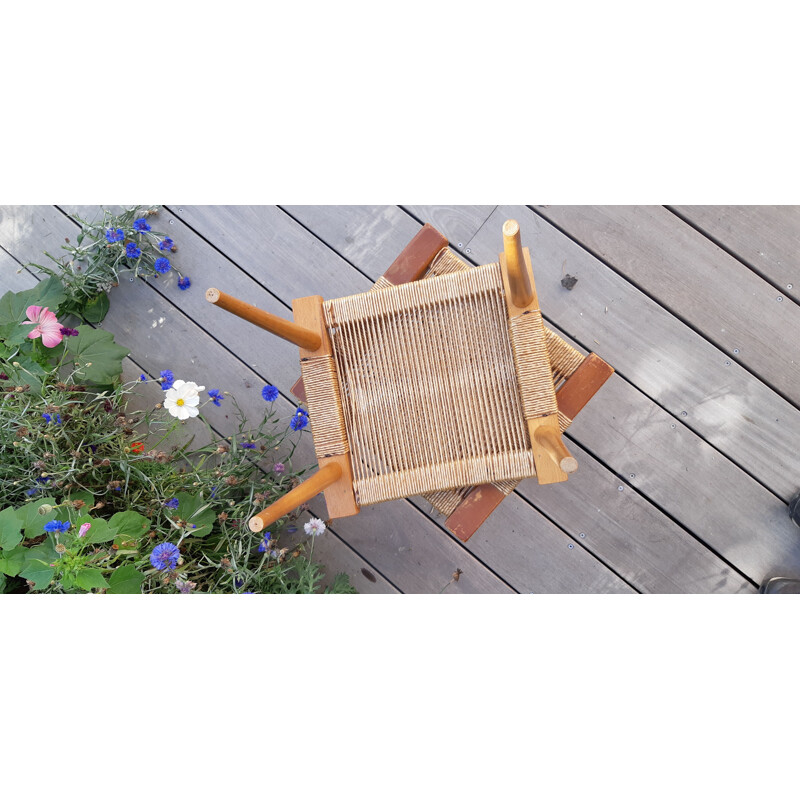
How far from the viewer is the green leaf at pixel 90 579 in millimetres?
958

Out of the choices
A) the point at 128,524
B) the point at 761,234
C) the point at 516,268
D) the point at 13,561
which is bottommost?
the point at 13,561

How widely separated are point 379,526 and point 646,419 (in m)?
0.66

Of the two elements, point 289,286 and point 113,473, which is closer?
point 113,473

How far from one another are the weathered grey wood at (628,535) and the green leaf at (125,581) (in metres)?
0.71

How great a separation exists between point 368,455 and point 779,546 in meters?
0.99

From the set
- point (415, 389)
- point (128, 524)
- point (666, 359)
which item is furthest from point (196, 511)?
point (666, 359)

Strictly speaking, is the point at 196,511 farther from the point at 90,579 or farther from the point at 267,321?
the point at 267,321

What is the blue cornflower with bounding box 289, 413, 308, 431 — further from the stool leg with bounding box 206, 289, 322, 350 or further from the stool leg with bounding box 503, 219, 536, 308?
the stool leg with bounding box 503, 219, 536, 308

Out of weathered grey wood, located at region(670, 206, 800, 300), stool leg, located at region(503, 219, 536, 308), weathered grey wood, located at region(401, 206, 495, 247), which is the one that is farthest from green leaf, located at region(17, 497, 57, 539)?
weathered grey wood, located at region(670, 206, 800, 300)

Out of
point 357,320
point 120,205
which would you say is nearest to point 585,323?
point 357,320

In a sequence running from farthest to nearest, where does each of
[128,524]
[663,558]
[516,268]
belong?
[663,558]
[128,524]
[516,268]

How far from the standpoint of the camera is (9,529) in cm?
98

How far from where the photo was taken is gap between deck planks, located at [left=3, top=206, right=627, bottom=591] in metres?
1.32

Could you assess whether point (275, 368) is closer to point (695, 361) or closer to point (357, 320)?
point (357, 320)
